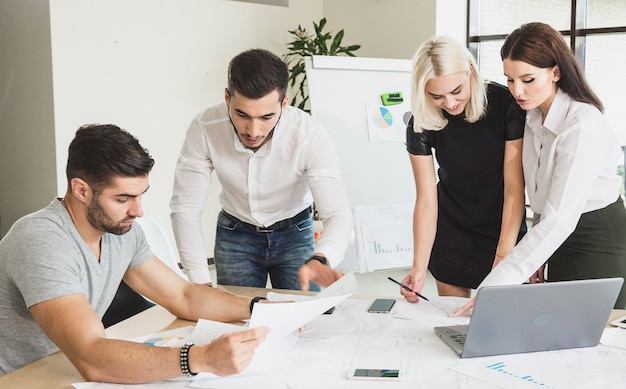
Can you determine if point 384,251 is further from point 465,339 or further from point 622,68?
point 622,68

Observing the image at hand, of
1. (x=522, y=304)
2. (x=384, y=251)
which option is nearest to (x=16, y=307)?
(x=522, y=304)

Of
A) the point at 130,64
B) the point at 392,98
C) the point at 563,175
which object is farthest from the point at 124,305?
the point at 130,64

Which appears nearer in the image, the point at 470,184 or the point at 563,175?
the point at 563,175

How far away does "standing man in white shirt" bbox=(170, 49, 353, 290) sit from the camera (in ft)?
7.47

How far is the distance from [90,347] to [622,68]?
4446 mm

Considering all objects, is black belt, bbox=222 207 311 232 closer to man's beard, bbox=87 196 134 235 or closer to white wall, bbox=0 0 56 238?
man's beard, bbox=87 196 134 235

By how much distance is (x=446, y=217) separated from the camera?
94.0 inches

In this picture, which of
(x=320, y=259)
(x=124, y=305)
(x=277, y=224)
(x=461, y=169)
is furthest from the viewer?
(x=277, y=224)

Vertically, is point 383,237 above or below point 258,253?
below

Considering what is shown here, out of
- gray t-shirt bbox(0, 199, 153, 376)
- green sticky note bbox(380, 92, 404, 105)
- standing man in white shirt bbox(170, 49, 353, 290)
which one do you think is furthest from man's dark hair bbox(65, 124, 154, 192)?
green sticky note bbox(380, 92, 404, 105)

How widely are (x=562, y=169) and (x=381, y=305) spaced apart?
2.04ft

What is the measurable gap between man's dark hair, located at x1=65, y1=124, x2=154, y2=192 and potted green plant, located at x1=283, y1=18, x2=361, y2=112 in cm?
344

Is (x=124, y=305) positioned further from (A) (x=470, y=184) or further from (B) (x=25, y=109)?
(B) (x=25, y=109)

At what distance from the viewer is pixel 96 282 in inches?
69.1
